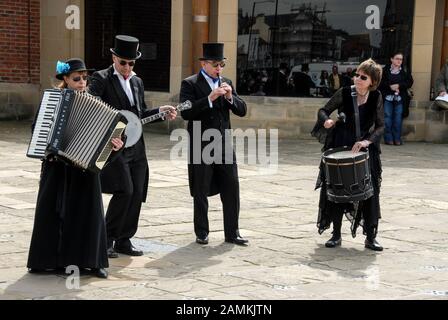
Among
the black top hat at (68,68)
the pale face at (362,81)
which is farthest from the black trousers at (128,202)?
the pale face at (362,81)

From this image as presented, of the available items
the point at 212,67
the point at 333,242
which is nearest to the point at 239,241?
the point at 333,242

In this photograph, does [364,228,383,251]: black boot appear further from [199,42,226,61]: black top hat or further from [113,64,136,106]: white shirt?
[113,64,136,106]: white shirt

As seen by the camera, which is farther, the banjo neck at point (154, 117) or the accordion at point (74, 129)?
the banjo neck at point (154, 117)

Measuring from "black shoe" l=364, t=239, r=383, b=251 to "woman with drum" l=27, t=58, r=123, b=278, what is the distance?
2.67m

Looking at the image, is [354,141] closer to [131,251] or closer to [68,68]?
[131,251]

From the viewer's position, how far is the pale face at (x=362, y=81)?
7.68 meters

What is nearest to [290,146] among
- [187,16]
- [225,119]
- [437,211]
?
[187,16]

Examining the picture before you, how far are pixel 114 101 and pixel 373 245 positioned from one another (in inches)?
108

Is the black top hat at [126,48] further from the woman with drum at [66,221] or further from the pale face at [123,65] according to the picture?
the woman with drum at [66,221]

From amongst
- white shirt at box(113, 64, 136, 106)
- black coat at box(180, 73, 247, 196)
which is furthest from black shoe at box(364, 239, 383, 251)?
white shirt at box(113, 64, 136, 106)

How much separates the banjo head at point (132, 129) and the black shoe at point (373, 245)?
2.40 metres

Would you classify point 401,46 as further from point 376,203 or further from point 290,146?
point 376,203

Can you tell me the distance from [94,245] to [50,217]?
0.40m

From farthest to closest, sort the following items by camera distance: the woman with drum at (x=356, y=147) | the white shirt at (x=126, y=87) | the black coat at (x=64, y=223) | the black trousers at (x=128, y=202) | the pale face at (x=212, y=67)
→ the pale face at (x=212, y=67) < the woman with drum at (x=356, y=147) < the white shirt at (x=126, y=87) < the black trousers at (x=128, y=202) < the black coat at (x=64, y=223)
